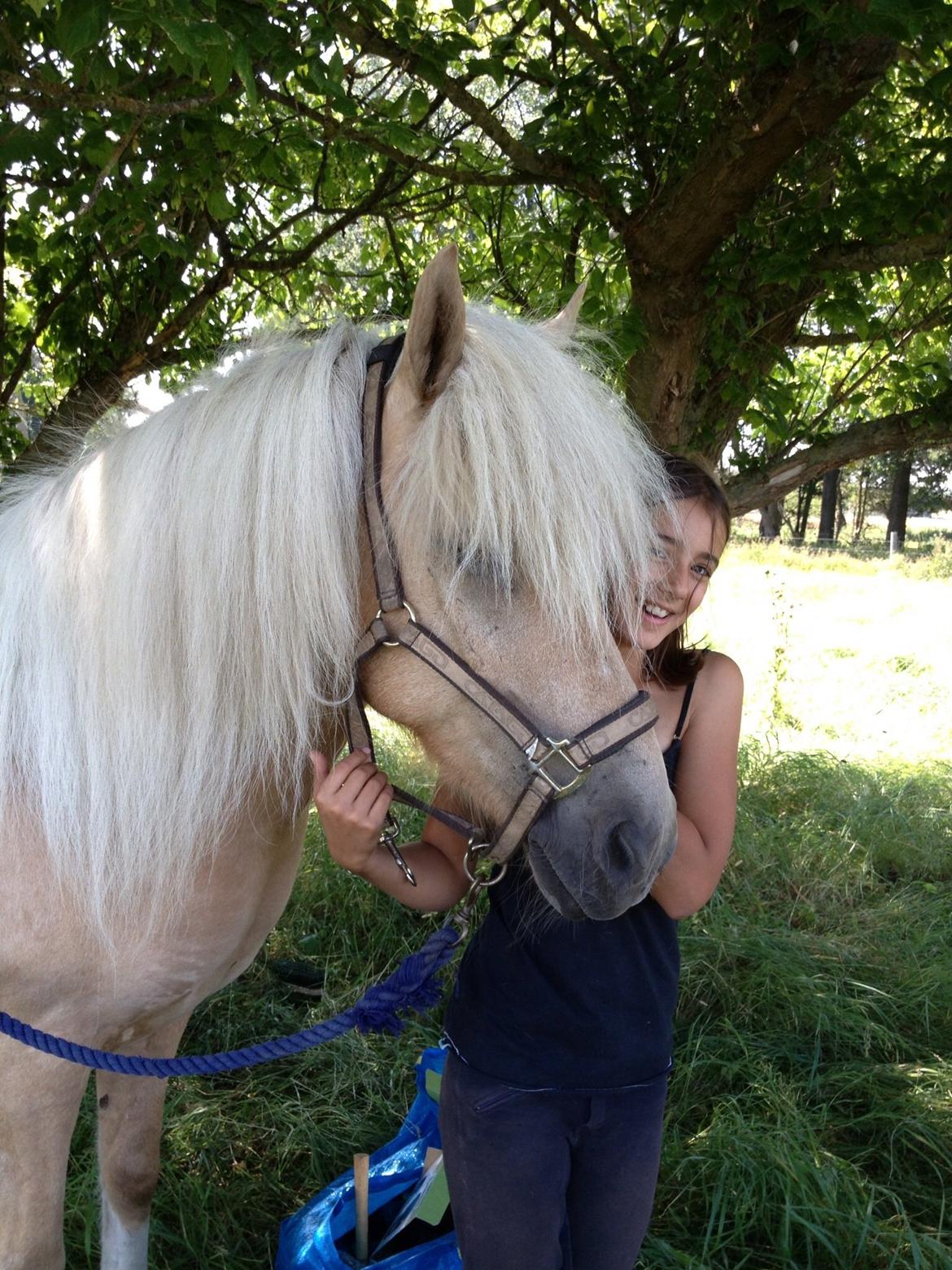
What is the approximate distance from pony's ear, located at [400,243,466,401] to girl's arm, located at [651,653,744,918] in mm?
704

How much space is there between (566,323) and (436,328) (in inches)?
18.5

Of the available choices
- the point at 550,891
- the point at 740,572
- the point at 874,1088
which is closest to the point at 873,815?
the point at 874,1088

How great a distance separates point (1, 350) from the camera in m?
Result: 3.32

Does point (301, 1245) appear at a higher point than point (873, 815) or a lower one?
lower

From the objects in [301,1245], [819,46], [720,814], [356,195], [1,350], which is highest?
[356,195]

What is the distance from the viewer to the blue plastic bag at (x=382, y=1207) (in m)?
1.92

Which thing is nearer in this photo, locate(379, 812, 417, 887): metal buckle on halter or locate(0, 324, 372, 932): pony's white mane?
locate(0, 324, 372, 932): pony's white mane

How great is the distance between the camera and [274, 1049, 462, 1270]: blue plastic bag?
192 cm

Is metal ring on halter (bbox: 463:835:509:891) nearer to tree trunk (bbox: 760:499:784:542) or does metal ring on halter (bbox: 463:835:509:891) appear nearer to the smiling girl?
the smiling girl

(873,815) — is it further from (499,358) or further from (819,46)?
(499,358)

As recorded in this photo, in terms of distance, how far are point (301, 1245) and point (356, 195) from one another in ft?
14.3

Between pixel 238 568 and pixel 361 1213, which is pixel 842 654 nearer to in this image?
pixel 361 1213

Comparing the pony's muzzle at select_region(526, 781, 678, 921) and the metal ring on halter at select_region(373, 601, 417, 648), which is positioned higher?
the metal ring on halter at select_region(373, 601, 417, 648)

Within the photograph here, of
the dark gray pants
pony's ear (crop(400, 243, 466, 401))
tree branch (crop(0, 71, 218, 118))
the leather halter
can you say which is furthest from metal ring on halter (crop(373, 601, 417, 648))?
tree branch (crop(0, 71, 218, 118))
